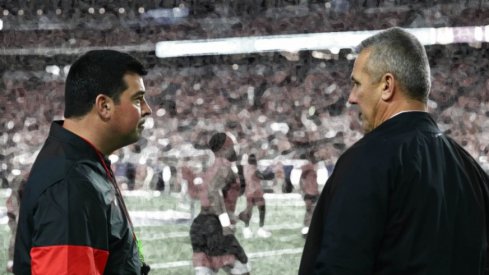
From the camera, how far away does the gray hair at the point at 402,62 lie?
127 centimetres

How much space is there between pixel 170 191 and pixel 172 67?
628 mm

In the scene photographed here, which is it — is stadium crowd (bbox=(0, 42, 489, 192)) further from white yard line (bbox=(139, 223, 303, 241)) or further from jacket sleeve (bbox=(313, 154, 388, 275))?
jacket sleeve (bbox=(313, 154, 388, 275))

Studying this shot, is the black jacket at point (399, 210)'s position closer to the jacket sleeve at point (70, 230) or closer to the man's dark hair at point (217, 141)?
the jacket sleeve at point (70, 230)

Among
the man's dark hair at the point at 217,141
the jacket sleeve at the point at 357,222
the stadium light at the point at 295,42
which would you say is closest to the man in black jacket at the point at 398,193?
the jacket sleeve at the point at 357,222

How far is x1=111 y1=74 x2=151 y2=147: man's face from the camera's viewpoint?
1.52m

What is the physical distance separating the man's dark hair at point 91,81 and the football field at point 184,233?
7.32 ft

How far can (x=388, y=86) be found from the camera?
1.28 m

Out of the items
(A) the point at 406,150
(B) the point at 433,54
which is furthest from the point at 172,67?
(A) the point at 406,150

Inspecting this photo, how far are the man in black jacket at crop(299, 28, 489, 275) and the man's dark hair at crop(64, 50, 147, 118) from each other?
1.61 feet

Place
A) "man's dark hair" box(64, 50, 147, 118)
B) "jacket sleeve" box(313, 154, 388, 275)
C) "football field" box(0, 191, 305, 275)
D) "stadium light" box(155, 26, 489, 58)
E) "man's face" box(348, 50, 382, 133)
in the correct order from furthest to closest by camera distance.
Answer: "football field" box(0, 191, 305, 275) < "stadium light" box(155, 26, 489, 58) < "man's dark hair" box(64, 50, 147, 118) < "man's face" box(348, 50, 382, 133) < "jacket sleeve" box(313, 154, 388, 275)

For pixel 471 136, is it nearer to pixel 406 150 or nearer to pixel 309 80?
pixel 309 80

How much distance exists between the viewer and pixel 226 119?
3.95 m

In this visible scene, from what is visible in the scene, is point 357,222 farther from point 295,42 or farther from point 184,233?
point 184,233

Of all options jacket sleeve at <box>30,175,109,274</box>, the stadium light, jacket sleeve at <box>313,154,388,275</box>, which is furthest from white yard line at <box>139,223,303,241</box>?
jacket sleeve at <box>313,154,388,275</box>
